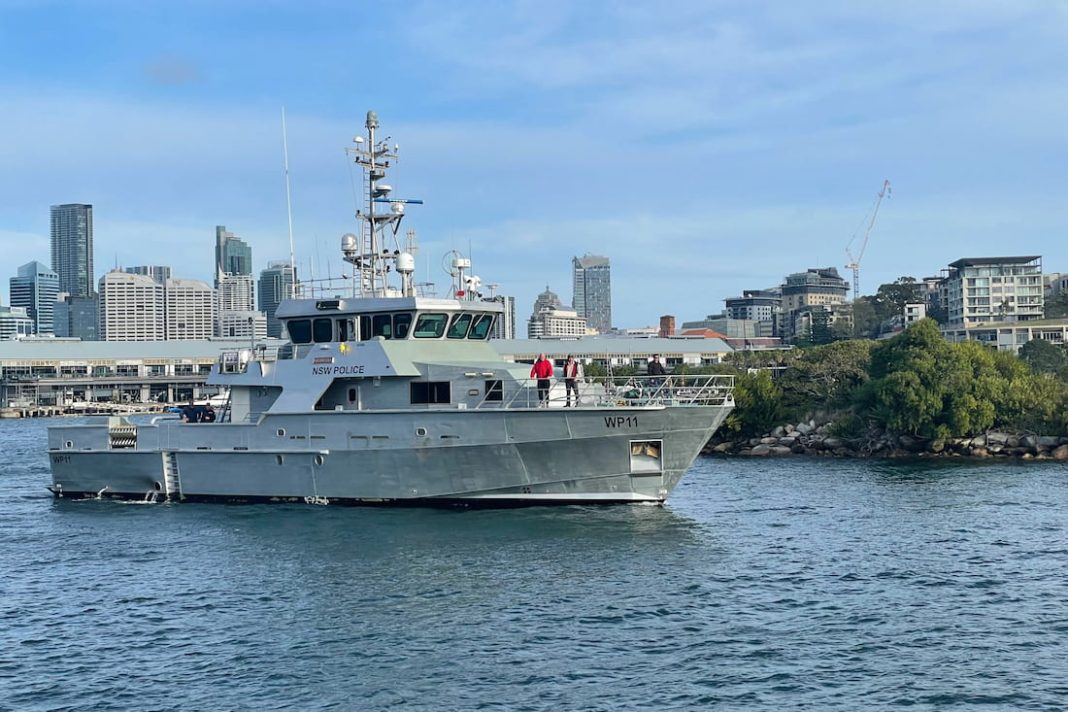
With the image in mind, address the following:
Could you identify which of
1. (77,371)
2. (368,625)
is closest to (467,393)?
(368,625)

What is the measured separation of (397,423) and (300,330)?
5033 mm

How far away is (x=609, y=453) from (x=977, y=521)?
10176 mm

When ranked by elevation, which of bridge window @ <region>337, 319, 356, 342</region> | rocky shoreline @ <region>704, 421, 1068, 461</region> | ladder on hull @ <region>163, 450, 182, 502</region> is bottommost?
rocky shoreline @ <region>704, 421, 1068, 461</region>

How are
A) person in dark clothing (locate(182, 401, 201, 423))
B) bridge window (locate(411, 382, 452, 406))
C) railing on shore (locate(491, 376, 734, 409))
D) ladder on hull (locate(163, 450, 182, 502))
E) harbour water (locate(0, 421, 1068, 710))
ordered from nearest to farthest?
harbour water (locate(0, 421, 1068, 710)) → railing on shore (locate(491, 376, 734, 409)) → bridge window (locate(411, 382, 452, 406)) → ladder on hull (locate(163, 450, 182, 502)) → person in dark clothing (locate(182, 401, 201, 423))

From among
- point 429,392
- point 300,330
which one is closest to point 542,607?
point 429,392

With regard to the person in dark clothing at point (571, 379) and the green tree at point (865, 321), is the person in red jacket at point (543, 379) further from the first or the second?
the green tree at point (865, 321)

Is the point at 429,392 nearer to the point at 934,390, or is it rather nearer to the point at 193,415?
the point at 193,415

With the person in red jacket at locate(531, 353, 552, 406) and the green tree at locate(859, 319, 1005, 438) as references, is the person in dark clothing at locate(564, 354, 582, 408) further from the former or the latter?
the green tree at locate(859, 319, 1005, 438)

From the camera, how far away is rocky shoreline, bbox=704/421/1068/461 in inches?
1855

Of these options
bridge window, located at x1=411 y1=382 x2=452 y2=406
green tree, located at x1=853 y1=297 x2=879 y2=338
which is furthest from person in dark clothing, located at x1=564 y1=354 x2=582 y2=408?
green tree, located at x1=853 y1=297 x2=879 y2=338

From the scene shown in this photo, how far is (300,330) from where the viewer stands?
3291 cm

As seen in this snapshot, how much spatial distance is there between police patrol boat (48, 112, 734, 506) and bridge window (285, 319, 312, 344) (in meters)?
0.05

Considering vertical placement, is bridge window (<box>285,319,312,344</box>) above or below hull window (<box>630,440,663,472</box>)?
above

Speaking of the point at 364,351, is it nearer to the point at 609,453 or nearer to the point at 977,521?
the point at 609,453
